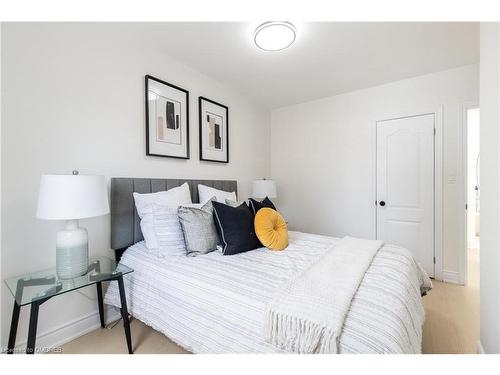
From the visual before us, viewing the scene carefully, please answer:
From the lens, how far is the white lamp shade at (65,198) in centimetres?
123

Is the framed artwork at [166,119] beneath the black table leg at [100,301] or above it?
above

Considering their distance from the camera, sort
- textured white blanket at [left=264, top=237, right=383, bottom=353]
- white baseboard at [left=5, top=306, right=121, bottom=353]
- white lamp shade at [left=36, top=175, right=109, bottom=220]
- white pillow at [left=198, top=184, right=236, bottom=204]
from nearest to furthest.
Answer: textured white blanket at [left=264, top=237, right=383, bottom=353]
white lamp shade at [left=36, top=175, right=109, bottom=220]
white baseboard at [left=5, top=306, right=121, bottom=353]
white pillow at [left=198, top=184, right=236, bottom=204]

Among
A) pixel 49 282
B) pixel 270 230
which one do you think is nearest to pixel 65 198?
pixel 49 282

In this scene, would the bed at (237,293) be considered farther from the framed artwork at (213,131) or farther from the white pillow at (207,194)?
the framed artwork at (213,131)

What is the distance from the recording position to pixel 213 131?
2746mm

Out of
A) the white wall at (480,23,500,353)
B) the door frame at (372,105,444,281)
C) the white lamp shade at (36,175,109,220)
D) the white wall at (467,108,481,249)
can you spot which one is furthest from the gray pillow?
the white wall at (467,108,481,249)

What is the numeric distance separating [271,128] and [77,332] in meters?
3.40

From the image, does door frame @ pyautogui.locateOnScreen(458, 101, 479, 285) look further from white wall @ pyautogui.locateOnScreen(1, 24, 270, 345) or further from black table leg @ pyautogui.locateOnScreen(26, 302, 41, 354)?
Answer: black table leg @ pyautogui.locateOnScreen(26, 302, 41, 354)

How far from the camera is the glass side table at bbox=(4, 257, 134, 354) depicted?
45.1 inches

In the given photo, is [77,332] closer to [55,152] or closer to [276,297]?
[55,152]

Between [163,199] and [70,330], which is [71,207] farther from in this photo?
[70,330]

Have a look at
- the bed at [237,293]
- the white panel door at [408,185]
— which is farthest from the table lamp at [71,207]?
the white panel door at [408,185]

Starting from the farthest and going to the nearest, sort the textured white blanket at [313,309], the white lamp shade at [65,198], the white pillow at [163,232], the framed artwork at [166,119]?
1. the framed artwork at [166,119]
2. the white pillow at [163,232]
3. the white lamp shade at [65,198]
4. the textured white blanket at [313,309]

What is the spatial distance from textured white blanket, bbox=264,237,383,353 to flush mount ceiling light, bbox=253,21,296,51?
173cm
